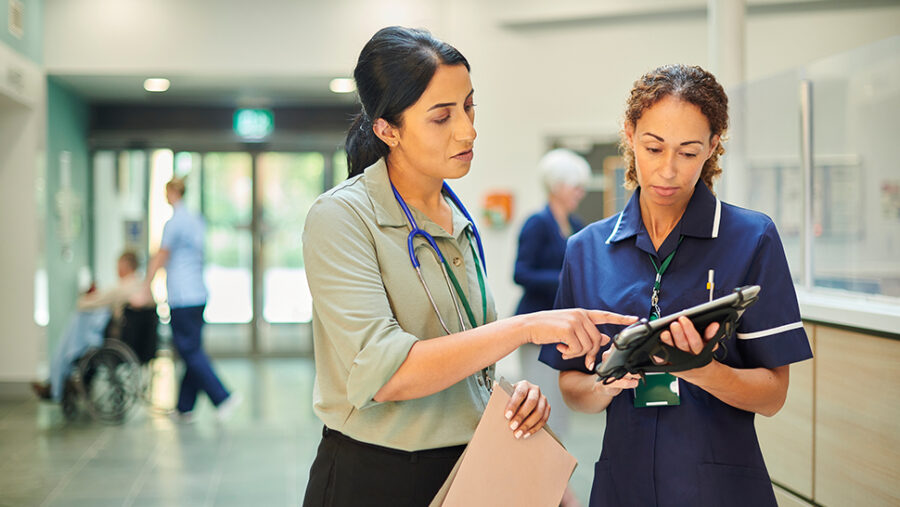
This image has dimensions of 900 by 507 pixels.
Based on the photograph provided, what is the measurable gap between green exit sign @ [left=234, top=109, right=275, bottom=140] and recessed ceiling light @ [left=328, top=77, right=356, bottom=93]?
136cm

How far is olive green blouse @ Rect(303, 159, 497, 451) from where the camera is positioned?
4.20 feet

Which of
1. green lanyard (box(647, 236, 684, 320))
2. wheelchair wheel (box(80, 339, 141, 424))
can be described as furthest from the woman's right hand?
wheelchair wheel (box(80, 339, 141, 424))

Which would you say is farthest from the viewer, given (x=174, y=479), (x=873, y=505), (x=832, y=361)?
(x=174, y=479)

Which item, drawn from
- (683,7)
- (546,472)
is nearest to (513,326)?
(546,472)

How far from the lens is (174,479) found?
4781 millimetres

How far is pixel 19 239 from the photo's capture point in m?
7.47

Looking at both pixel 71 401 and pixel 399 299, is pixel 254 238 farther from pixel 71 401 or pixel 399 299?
pixel 399 299

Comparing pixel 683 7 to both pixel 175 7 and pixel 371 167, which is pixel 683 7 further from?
pixel 371 167

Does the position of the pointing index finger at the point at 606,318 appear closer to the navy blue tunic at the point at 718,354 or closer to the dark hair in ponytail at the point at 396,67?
the navy blue tunic at the point at 718,354

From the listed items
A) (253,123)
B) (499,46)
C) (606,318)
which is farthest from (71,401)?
(606,318)

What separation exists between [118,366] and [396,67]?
18.2ft

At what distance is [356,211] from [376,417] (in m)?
0.36

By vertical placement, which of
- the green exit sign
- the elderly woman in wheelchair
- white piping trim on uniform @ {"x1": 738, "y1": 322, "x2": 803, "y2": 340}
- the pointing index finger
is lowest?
the elderly woman in wheelchair

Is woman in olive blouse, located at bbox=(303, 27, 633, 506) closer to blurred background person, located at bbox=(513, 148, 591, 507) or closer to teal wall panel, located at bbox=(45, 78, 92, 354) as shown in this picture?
blurred background person, located at bbox=(513, 148, 591, 507)
